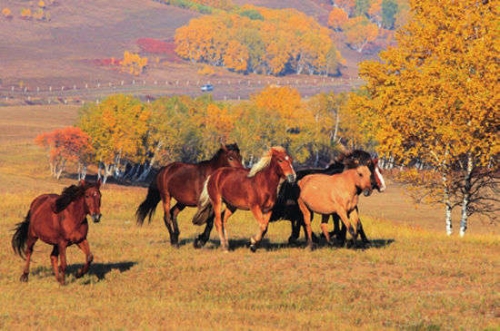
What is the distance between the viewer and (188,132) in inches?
4749

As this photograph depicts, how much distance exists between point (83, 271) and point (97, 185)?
1867mm

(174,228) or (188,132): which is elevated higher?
(174,228)

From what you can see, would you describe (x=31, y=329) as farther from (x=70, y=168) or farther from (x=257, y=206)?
(x=70, y=168)

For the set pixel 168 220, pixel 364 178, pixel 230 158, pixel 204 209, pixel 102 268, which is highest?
pixel 364 178

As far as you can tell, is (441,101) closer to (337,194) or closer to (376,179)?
(376,179)

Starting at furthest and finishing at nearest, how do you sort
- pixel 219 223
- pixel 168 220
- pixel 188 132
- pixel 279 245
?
pixel 188 132 → pixel 168 220 → pixel 279 245 → pixel 219 223

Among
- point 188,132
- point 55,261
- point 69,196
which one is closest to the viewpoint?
point 69,196

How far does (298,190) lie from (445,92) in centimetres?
1520

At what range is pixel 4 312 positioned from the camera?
54.1 feet

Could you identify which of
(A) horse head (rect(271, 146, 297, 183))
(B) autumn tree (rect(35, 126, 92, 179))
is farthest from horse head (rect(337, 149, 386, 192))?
(B) autumn tree (rect(35, 126, 92, 179))

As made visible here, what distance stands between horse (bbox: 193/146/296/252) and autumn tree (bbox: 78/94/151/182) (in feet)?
266

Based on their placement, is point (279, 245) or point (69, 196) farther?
point (279, 245)

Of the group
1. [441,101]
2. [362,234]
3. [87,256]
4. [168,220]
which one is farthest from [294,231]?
[441,101]

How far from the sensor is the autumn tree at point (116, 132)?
105625mm
